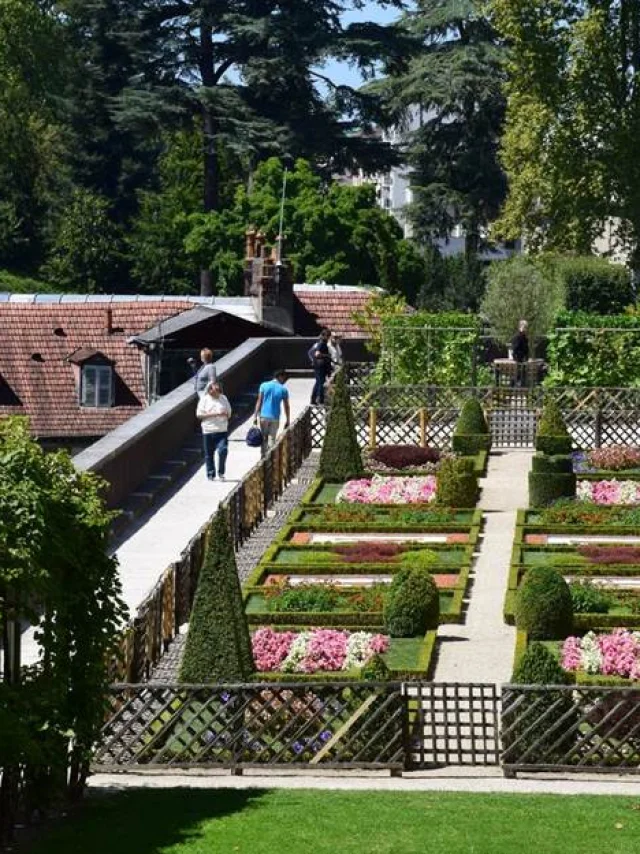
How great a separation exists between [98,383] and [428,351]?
749 inches

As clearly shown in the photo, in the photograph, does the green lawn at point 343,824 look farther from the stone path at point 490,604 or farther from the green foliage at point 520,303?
the green foliage at point 520,303

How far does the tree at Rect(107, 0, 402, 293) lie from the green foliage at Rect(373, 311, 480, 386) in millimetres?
33821

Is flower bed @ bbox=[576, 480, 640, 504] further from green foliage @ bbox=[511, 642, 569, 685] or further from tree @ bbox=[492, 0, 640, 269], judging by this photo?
tree @ bbox=[492, 0, 640, 269]

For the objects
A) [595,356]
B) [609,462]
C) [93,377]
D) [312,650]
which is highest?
[595,356]

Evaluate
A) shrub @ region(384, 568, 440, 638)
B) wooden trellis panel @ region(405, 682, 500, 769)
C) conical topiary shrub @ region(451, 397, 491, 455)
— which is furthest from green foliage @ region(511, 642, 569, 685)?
conical topiary shrub @ region(451, 397, 491, 455)

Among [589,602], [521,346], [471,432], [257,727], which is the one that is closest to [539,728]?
[257,727]

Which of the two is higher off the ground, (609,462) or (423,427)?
(423,427)

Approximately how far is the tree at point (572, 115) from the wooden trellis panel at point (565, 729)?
150 ft

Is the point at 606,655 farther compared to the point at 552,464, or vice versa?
the point at 552,464

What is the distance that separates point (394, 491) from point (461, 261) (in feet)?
155

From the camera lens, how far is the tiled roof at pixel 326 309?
63188 millimetres

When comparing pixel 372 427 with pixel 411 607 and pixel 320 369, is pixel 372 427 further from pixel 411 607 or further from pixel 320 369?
pixel 411 607

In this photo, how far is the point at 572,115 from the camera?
68562mm

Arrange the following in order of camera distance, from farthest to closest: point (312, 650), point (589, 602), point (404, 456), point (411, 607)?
point (404, 456) < point (589, 602) < point (411, 607) < point (312, 650)
